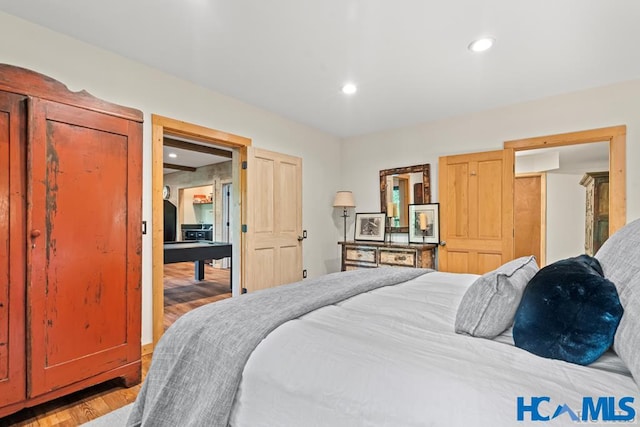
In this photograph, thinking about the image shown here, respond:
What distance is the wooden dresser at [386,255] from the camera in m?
3.97

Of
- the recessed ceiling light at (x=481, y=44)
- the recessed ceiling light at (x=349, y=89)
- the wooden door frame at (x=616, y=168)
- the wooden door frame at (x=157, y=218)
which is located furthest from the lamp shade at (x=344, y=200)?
the wooden door frame at (x=616, y=168)

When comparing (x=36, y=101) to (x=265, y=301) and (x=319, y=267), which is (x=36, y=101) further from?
(x=319, y=267)

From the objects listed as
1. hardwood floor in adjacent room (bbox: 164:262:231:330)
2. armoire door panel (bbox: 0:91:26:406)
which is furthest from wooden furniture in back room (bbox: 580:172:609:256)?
armoire door panel (bbox: 0:91:26:406)

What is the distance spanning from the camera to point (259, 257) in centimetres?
381

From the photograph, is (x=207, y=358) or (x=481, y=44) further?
(x=481, y=44)

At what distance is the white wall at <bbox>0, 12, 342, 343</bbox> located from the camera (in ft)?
7.31

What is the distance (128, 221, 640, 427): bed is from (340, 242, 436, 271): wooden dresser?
2416 mm

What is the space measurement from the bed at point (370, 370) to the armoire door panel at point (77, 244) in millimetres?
875

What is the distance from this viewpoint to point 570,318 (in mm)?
957

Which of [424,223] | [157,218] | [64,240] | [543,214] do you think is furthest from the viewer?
[543,214]

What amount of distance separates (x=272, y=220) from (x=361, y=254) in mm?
1327

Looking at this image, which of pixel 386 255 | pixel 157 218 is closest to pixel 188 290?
pixel 157 218

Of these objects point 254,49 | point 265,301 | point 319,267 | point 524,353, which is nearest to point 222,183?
point 319,267

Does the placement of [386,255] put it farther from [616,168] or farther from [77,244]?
[77,244]
